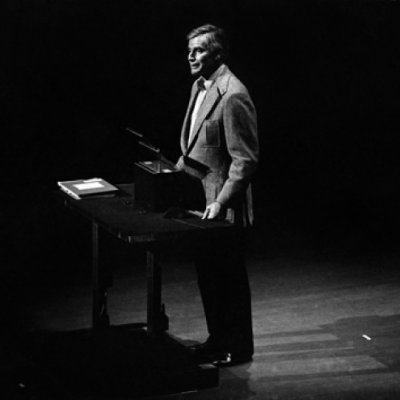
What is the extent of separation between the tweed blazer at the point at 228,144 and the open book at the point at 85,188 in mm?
503

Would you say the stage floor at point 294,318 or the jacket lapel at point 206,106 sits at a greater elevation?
the jacket lapel at point 206,106

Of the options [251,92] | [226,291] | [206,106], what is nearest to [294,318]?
[226,291]

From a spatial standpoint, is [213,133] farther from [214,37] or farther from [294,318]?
[294,318]

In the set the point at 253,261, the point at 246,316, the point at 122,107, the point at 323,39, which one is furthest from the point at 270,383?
the point at 323,39

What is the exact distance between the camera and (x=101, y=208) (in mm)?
6148

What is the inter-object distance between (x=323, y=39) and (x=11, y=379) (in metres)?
4.60

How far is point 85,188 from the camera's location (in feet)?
21.1

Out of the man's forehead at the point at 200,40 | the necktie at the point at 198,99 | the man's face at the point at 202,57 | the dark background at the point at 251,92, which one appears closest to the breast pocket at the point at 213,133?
the necktie at the point at 198,99

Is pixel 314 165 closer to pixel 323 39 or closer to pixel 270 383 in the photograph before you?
pixel 323 39

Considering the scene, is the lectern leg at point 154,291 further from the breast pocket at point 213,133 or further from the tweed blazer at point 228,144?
the breast pocket at point 213,133

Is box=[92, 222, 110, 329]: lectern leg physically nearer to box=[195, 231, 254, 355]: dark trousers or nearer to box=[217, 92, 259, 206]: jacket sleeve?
box=[195, 231, 254, 355]: dark trousers

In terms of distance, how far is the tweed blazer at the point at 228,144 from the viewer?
602 cm

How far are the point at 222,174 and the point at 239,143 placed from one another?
0.21 metres

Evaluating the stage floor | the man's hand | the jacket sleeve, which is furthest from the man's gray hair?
the stage floor
